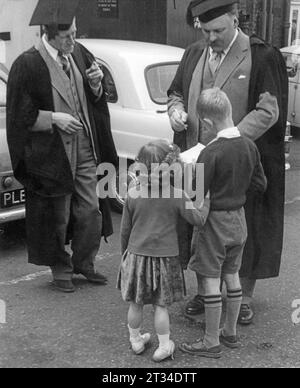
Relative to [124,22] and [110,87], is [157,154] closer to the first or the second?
[110,87]

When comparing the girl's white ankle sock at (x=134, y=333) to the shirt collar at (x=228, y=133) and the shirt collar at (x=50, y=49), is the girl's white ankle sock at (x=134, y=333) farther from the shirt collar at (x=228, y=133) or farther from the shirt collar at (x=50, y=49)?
the shirt collar at (x=50, y=49)

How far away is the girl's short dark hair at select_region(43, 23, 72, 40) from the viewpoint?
14.4 ft

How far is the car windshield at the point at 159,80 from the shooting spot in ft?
21.6

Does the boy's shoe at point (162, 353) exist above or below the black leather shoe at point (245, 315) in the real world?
above

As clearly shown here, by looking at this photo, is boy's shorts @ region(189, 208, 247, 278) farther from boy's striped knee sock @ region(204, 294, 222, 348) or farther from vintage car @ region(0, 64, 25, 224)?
vintage car @ region(0, 64, 25, 224)

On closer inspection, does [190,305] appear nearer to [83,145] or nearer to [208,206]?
[208,206]

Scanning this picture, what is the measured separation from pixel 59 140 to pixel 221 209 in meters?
1.32

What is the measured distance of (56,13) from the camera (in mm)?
4367

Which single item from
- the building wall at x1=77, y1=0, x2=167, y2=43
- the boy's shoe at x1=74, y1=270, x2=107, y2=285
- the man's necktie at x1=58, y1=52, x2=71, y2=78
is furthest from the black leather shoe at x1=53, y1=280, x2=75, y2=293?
the building wall at x1=77, y1=0, x2=167, y2=43

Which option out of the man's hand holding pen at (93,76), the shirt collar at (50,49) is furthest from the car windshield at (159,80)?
the shirt collar at (50,49)

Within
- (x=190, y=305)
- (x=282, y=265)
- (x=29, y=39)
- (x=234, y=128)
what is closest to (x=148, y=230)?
(x=234, y=128)

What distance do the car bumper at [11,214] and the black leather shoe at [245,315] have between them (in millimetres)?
1976

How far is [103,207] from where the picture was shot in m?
4.95

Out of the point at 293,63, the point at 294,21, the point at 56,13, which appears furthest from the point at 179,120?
the point at 294,21
